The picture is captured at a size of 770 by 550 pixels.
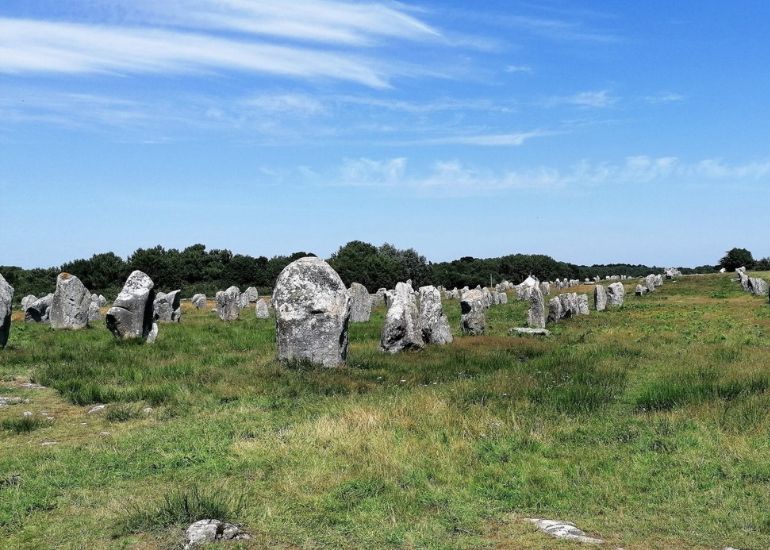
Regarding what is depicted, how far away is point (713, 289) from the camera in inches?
1858

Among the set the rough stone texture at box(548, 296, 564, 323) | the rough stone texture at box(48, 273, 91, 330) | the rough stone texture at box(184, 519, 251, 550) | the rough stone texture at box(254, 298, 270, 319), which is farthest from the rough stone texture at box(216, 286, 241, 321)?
the rough stone texture at box(184, 519, 251, 550)

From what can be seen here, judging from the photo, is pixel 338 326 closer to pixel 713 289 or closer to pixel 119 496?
pixel 119 496

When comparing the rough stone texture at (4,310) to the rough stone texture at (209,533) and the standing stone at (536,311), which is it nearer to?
the rough stone texture at (209,533)

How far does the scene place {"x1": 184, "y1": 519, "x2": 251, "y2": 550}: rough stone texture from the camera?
576 cm

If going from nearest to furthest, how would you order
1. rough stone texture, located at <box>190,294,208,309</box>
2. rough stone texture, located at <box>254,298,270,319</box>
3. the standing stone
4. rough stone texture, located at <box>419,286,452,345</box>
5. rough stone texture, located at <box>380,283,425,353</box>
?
rough stone texture, located at <box>380,283,425,353</box>, rough stone texture, located at <box>419,286,452,345</box>, the standing stone, rough stone texture, located at <box>254,298,270,319</box>, rough stone texture, located at <box>190,294,208,309</box>

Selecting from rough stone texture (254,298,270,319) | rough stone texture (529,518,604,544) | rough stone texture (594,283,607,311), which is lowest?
rough stone texture (529,518,604,544)

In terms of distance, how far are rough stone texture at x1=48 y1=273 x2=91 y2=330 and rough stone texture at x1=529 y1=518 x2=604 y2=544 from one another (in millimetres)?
23581

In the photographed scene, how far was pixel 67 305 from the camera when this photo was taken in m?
25.9

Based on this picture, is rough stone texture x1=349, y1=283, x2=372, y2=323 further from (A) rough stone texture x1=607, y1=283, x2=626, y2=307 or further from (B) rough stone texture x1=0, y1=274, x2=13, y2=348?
(B) rough stone texture x1=0, y1=274, x2=13, y2=348

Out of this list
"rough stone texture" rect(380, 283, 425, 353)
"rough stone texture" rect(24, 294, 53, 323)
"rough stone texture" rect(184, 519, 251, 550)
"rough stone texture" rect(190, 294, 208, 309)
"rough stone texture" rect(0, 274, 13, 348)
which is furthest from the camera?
"rough stone texture" rect(190, 294, 208, 309)

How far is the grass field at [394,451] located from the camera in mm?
6203

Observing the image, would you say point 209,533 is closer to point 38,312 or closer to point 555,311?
point 555,311

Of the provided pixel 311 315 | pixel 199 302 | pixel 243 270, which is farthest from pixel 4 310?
pixel 243 270

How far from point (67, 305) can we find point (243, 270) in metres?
61.3
